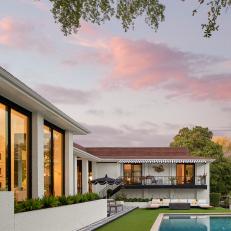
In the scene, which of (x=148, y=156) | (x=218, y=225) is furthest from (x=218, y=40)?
(x=148, y=156)

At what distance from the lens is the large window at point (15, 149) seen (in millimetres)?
15000

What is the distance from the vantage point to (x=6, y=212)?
37.9ft

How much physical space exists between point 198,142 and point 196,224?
3823 centimetres

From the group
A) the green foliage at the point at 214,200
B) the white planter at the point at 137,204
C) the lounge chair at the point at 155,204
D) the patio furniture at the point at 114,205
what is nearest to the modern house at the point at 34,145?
the patio furniture at the point at 114,205

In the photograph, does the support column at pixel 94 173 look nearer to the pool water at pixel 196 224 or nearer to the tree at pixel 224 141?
the pool water at pixel 196 224

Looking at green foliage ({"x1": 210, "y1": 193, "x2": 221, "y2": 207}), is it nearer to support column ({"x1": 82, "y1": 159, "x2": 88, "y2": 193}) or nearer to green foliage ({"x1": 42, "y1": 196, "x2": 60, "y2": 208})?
support column ({"x1": 82, "y1": 159, "x2": 88, "y2": 193})

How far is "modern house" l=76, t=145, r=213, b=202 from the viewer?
149 ft

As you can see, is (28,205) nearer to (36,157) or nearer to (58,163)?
(36,157)

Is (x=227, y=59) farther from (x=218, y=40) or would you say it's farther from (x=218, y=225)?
(x=218, y=225)

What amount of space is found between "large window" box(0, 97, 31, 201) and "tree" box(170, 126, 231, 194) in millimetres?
42515

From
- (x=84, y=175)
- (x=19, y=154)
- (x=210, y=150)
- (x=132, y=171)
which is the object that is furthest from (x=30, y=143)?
(x=210, y=150)

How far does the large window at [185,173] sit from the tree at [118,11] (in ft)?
125

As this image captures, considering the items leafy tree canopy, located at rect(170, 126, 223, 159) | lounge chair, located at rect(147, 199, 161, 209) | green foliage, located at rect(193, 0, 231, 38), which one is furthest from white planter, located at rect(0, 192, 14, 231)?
leafy tree canopy, located at rect(170, 126, 223, 159)

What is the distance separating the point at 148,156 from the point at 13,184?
111ft
